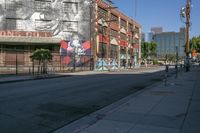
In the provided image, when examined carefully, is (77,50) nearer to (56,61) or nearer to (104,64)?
(104,64)

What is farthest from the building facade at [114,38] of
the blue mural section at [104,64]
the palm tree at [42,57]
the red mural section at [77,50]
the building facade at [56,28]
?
the palm tree at [42,57]

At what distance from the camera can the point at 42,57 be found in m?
36.1

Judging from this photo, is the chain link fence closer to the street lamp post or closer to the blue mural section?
the blue mural section

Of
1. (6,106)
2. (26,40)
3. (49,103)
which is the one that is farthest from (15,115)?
(26,40)

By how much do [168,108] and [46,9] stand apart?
51.2 m

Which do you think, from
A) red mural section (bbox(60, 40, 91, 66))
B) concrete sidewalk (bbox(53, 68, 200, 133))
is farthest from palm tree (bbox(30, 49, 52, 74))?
concrete sidewalk (bbox(53, 68, 200, 133))

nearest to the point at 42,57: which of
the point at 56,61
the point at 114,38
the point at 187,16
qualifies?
the point at 56,61

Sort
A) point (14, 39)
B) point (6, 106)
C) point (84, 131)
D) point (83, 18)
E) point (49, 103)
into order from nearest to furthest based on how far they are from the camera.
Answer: point (84, 131) → point (6, 106) → point (49, 103) → point (14, 39) → point (83, 18)

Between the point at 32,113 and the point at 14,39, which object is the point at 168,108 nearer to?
the point at 32,113

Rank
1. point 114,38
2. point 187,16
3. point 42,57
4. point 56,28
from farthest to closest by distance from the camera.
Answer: point 114,38 → point 56,28 → point 187,16 → point 42,57

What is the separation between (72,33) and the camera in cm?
6044

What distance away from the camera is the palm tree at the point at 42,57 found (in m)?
35.8

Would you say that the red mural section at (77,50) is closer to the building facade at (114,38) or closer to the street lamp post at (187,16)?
the building facade at (114,38)

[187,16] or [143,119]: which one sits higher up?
[187,16]
